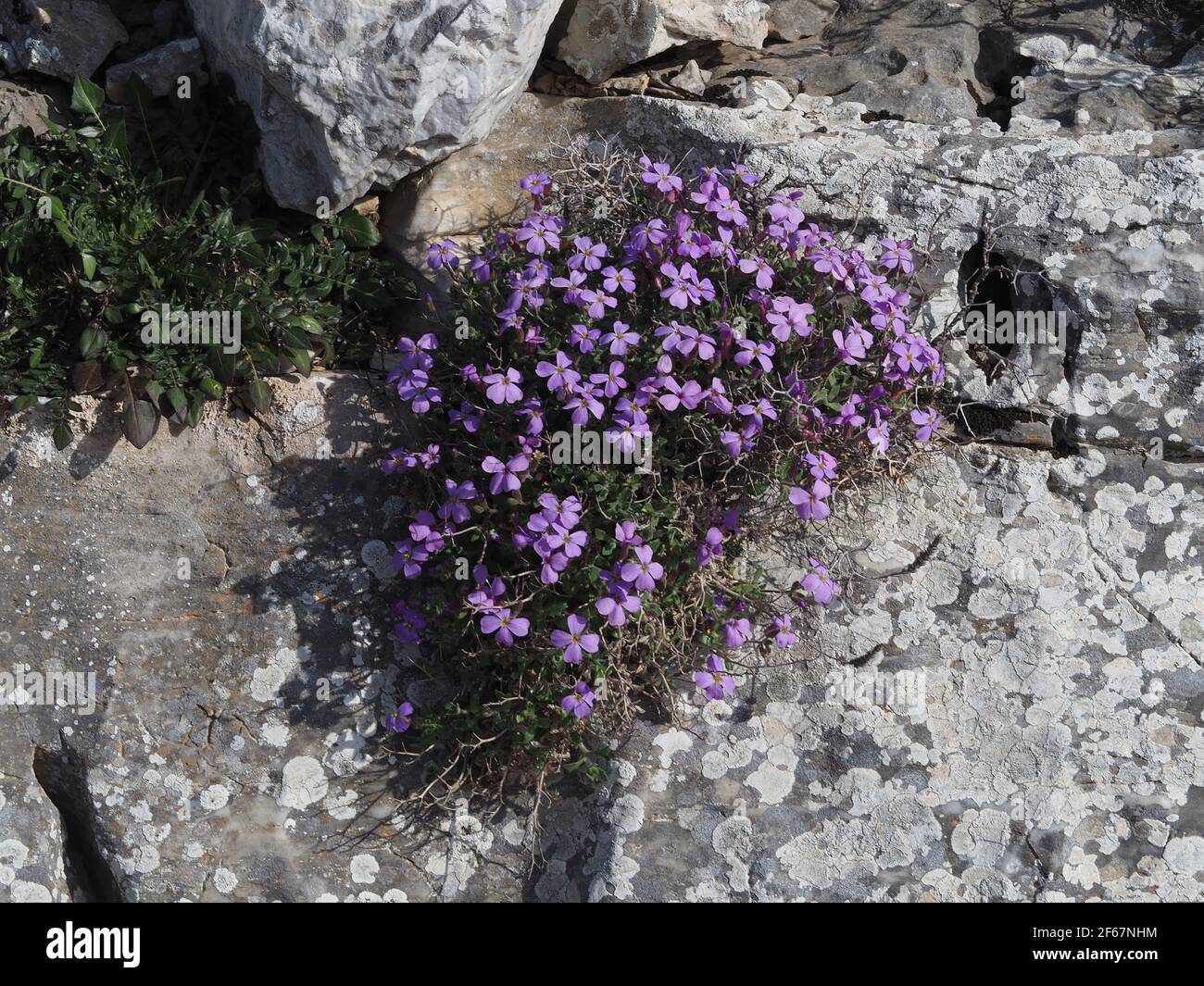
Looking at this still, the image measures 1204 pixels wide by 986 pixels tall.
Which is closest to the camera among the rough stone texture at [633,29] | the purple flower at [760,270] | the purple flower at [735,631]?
the purple flower at [735,631]

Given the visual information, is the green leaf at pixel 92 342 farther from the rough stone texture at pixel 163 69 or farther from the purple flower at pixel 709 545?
the purple flower at pixel 709 545

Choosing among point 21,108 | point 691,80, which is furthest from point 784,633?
point 21,108

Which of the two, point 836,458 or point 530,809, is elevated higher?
point 836,458

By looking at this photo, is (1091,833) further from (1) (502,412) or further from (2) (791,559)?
(1) (502,412)

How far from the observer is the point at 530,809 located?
3.91m

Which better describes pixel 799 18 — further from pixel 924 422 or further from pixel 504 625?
pixel 504 625

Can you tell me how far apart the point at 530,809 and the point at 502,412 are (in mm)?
1416

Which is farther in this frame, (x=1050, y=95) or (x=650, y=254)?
(x=1050, y=95)

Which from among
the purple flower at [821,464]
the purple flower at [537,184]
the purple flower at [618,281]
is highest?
the purple flower at [537,184]

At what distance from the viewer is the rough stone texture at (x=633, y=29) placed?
14.9ft

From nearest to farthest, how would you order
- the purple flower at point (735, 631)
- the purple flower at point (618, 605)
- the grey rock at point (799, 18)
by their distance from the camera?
the purple flower at point (618, 605) < the purple flower at point (735, 631) < the grey rock at point (799, 18)

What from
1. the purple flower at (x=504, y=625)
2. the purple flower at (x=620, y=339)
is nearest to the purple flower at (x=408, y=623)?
the purple flower at (x=504, y=625)

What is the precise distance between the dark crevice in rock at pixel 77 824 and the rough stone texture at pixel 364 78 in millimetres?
2233
